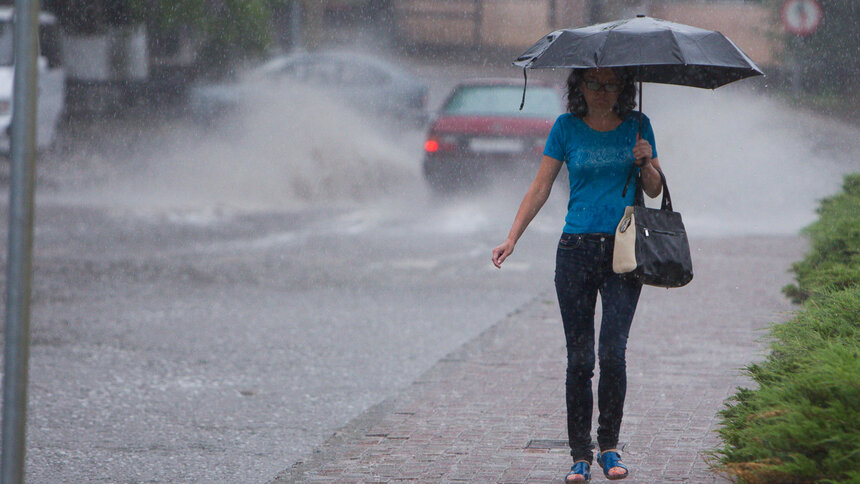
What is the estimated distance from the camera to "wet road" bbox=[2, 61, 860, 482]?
5797 millimetres

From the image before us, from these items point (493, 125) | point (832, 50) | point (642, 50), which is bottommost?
point (493, 125)

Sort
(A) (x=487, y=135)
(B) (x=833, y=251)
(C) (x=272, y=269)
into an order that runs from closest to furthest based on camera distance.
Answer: (B) (x=833, y=251) < (C) (x=272, y=269) < (A) (x=487, y=135)

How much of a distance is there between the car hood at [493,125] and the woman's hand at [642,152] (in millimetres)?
10397

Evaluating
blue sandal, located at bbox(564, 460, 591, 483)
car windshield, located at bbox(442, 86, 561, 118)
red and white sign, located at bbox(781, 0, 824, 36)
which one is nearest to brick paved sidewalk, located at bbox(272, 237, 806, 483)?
blue sandal, located at bbox(564, 460, 591, 483)

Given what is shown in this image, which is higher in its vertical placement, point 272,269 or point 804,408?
point 804,408

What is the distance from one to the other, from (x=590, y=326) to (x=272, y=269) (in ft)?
22.1

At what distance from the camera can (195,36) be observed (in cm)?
2566

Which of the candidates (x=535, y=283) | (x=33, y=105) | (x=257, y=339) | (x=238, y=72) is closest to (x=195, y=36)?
(x=238, y=72)

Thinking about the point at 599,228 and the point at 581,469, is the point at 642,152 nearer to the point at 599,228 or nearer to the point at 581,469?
the point at 599,228

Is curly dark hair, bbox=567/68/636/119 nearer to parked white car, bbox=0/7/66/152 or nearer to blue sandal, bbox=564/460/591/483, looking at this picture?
blue sandal, bbox=564/460/591/483

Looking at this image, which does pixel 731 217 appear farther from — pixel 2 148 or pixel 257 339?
pixel 2 148

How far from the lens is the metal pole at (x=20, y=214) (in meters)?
2.88

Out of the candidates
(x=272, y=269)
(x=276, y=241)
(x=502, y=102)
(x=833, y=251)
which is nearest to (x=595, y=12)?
(x=502, y=102)

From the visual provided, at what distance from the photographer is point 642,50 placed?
13.8 ft
